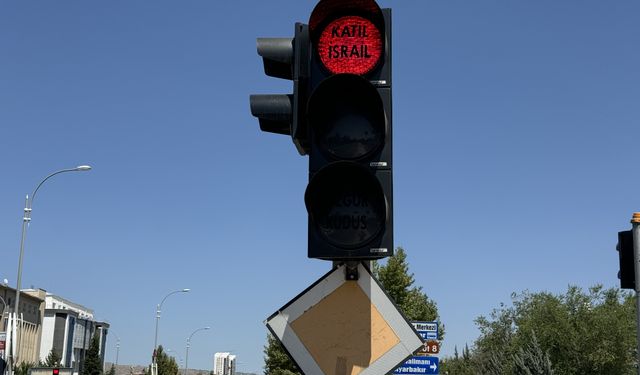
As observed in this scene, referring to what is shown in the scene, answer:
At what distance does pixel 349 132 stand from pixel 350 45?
499 mm

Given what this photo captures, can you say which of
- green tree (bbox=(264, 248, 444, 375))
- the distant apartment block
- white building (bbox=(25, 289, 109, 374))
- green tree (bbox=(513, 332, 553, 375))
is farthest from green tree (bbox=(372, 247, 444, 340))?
white building (bbox=(25, 289, 109, 374))

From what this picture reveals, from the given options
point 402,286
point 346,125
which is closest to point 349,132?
point 346,125

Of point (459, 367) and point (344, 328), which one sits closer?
point (344, 328)

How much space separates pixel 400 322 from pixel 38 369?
4153 centimetres

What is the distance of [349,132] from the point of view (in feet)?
13.6

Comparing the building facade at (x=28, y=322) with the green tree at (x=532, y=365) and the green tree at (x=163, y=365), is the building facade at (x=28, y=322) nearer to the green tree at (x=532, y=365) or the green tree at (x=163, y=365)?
the green tree at (x=163, y=365)

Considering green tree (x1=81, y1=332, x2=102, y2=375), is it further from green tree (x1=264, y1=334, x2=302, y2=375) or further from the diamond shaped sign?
the diamond shaped sign

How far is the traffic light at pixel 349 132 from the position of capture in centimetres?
392

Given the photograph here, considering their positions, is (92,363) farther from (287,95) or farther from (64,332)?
(287,95)

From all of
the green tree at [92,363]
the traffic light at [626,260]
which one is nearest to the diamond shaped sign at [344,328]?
the traffic light at [626,260]

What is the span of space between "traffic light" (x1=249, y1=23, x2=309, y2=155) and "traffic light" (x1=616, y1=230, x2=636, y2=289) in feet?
13.3

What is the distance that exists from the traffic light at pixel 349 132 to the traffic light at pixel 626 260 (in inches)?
164

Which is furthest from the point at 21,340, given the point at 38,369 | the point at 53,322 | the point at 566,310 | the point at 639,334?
the point at 639,334

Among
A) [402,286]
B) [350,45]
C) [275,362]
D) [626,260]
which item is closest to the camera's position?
[350,45]
